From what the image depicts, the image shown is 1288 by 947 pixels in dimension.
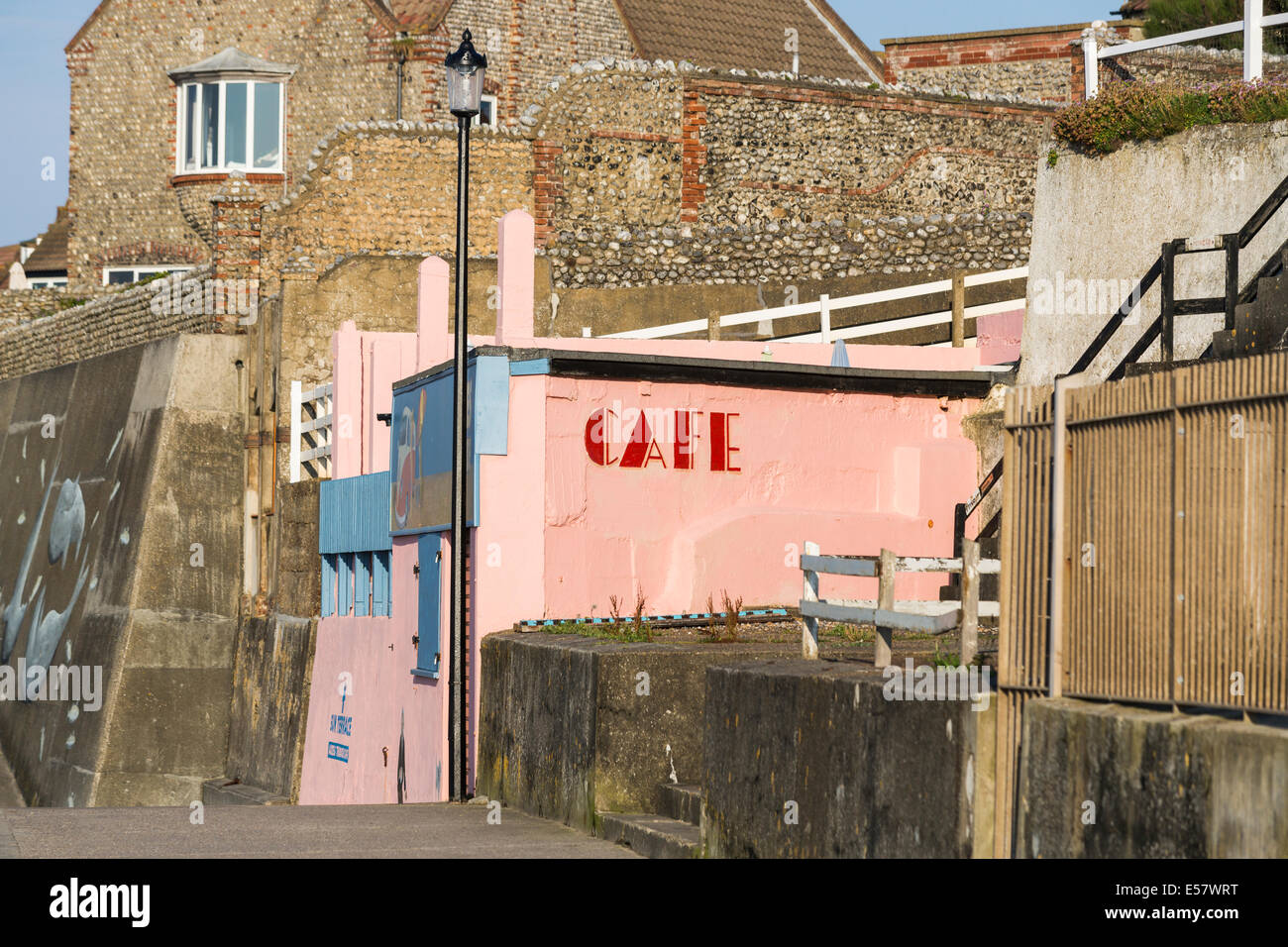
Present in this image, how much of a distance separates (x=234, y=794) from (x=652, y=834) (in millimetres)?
13593

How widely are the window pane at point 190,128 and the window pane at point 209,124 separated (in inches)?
9.0

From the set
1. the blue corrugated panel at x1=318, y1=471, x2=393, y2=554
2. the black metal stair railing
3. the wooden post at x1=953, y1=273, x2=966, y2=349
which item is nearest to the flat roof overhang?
the blue corrugated panel at x1=318, y1=471, x2=393, y2=554

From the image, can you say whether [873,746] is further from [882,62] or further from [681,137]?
[882,62]

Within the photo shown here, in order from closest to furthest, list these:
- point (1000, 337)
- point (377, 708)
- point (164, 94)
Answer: point (377, 708)
point (1000, 337)
point (164, 94)

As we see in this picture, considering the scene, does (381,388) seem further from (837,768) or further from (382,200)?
(837,768)

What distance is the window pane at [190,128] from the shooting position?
1486 inches

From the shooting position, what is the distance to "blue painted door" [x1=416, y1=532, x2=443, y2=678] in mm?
15680

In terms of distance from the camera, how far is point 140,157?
128 ft

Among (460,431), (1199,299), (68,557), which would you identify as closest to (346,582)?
(460,431)

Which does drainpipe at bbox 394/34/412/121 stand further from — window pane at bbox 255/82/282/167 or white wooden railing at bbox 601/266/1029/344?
white wooden railing at bbox 601/266/1029/344

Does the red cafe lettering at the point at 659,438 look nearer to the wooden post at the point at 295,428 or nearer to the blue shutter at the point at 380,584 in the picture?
the blue shutter at the point at 380,584

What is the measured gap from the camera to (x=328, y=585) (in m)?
21.4

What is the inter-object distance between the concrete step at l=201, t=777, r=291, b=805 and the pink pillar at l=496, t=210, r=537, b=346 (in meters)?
8.04
